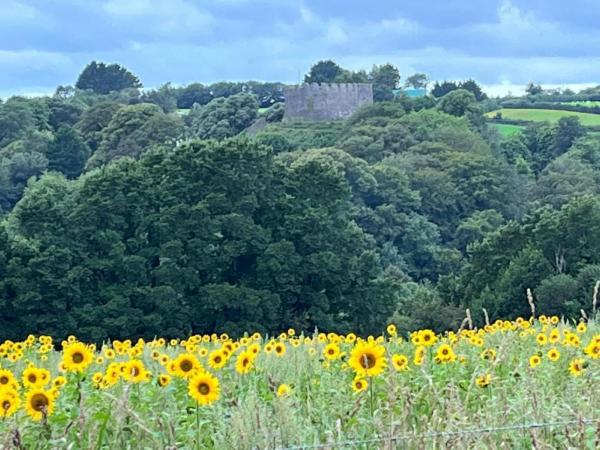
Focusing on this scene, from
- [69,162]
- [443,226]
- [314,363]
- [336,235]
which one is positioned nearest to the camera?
[314,363]

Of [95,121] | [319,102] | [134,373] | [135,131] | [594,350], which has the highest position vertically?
[134,373]

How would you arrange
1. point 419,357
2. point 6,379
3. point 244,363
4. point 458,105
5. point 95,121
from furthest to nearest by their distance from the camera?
point 458,105, point 95,121, point 419,357, point 244,363, point 6,379

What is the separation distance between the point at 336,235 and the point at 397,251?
2879cm

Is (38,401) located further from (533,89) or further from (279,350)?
(533,89)

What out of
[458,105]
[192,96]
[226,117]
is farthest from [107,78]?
[458,105]

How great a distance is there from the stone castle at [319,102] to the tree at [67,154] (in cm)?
2375

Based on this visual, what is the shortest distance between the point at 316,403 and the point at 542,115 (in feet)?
400

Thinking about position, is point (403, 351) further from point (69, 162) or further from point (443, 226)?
point (69, 162)

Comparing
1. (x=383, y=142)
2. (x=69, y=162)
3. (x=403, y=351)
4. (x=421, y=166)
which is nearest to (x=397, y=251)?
(x=421, y=166)

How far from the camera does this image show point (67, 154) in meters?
88.7

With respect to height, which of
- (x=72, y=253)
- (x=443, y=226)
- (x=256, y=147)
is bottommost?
(x=443, y=226)

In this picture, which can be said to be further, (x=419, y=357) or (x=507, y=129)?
(x=507, y=129)

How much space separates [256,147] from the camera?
3594 cm

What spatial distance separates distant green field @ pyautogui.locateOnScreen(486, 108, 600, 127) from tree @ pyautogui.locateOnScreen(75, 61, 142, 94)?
44.9m
